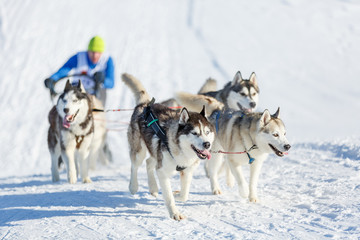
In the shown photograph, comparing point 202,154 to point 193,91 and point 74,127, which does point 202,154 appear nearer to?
point 74,127

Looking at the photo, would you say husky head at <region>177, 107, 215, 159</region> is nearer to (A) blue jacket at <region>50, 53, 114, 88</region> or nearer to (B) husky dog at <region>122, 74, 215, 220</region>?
(B) husky dog at <region>122, 74, 215, 220</region>

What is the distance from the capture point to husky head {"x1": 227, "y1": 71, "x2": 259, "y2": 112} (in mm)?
5297

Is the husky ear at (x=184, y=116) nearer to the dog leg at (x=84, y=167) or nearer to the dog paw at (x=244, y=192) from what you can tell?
the dog paw at (x=244, y=192)

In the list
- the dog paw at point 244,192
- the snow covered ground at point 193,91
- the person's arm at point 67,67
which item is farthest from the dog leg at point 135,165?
the person's arm at point 67,67

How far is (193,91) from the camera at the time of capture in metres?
11.2

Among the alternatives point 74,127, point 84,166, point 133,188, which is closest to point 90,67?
point 74,127

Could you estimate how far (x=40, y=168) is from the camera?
7402 millimetres

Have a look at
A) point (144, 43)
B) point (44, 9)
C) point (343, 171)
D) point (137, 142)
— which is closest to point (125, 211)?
point (137, 142)

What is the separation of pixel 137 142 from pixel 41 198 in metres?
1.14

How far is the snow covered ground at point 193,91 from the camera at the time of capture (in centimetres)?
342

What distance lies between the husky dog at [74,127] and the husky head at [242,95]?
1837 mm

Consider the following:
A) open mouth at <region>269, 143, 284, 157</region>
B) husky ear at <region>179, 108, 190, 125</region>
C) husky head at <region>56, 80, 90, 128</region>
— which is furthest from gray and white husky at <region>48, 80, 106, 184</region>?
open mouth at <region>269, 143, 284, 157</region>

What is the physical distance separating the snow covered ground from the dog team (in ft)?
0.92

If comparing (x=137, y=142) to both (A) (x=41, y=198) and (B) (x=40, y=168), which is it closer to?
(A) (x=41, y=198)
